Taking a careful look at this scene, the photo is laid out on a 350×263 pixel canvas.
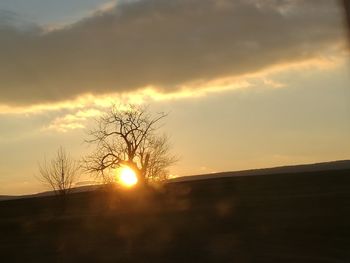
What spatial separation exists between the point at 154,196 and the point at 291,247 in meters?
27.6

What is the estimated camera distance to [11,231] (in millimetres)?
33469

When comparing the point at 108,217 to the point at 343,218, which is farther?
the point at 108,217

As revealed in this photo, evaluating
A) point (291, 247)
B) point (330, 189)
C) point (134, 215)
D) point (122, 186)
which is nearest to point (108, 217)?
point (134, 215)

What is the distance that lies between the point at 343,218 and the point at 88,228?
1090 cm

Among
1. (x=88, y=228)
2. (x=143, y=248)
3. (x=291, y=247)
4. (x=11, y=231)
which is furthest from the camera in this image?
(x=11, y=231)

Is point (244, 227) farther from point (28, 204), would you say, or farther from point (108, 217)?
point (28, 204)

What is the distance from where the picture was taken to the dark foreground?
65.1ft

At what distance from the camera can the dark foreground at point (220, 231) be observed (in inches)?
781

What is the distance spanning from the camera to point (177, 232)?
2423 cm

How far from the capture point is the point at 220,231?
23.9 m

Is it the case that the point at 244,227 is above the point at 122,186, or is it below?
below

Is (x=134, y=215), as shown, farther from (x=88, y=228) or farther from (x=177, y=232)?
(x=177, y=232)

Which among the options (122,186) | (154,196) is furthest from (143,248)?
(122,186)

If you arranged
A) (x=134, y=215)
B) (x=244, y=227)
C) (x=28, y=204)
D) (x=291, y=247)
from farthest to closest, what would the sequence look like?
(x=28, y=204) < (x=134, y=215) < (x=244, y=227) < (x=291, y=247)
